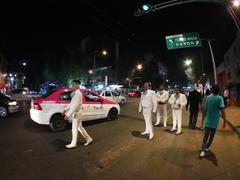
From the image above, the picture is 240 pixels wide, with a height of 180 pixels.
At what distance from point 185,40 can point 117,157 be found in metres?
13.9

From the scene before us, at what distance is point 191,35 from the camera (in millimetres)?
18172

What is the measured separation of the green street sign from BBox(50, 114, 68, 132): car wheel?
1134cm

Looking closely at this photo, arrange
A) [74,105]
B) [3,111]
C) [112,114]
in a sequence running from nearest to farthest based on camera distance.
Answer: [74,105] → [112,114] → [3,111]

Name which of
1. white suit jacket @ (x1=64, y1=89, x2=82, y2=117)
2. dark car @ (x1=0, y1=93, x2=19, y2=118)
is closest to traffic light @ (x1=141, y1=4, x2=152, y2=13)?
white suit jacket @ (x1=64, y1=89, x2=82, y2=117)

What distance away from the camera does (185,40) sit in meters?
18.4

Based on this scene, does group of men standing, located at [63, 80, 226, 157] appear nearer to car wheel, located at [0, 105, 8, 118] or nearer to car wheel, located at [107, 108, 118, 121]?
car wheel, located at [107, 108, 118, 121]

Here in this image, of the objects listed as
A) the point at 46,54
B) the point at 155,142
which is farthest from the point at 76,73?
the point at 155,142

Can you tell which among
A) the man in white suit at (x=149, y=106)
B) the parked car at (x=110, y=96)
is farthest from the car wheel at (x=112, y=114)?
the parked car at (x=110, y=96)

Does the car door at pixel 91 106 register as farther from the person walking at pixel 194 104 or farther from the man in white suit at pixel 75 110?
the person walking at pixel 194 104

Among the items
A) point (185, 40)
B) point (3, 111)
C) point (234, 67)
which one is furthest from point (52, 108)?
point (234, 67)

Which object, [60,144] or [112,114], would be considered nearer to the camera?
[60,144]

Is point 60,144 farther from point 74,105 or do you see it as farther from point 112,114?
point 112,114

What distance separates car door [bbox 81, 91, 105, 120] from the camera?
11062 millimetres

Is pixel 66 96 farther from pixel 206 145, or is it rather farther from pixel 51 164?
pixel 206 145
